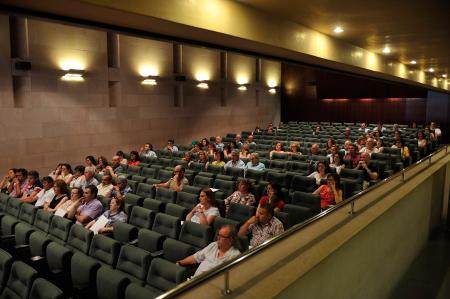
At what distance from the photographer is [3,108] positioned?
32.0ft

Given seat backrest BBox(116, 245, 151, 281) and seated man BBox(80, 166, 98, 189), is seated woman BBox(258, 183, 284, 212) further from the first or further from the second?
seated man BBox(80, 166, 98, 189)

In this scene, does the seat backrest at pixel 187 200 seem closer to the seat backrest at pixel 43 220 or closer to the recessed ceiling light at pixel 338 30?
the seat backrest at pixel 43 220

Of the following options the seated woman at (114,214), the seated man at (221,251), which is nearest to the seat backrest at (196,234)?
the seated man at (221,251)

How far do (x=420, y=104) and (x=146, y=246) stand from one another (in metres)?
21.0

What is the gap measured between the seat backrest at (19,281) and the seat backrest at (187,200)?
9.13 feet

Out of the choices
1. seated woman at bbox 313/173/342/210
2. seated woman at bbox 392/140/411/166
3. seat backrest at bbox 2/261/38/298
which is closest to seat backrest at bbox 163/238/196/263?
seat backrest at bbox 2/261/38/298

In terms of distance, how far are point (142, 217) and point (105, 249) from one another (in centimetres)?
112

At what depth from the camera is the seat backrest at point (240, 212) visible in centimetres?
526

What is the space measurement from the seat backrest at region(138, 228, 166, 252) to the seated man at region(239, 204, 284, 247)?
42.2 inches

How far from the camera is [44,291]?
10.8 ft

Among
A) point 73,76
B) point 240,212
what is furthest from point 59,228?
point 73,76

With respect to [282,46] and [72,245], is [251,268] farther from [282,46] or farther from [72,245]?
[282,46]

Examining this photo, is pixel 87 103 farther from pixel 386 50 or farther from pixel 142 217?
pixel 386 50

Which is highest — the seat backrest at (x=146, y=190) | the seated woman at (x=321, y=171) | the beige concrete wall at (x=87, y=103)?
the beige concrete wall at (x=87, y=103)
